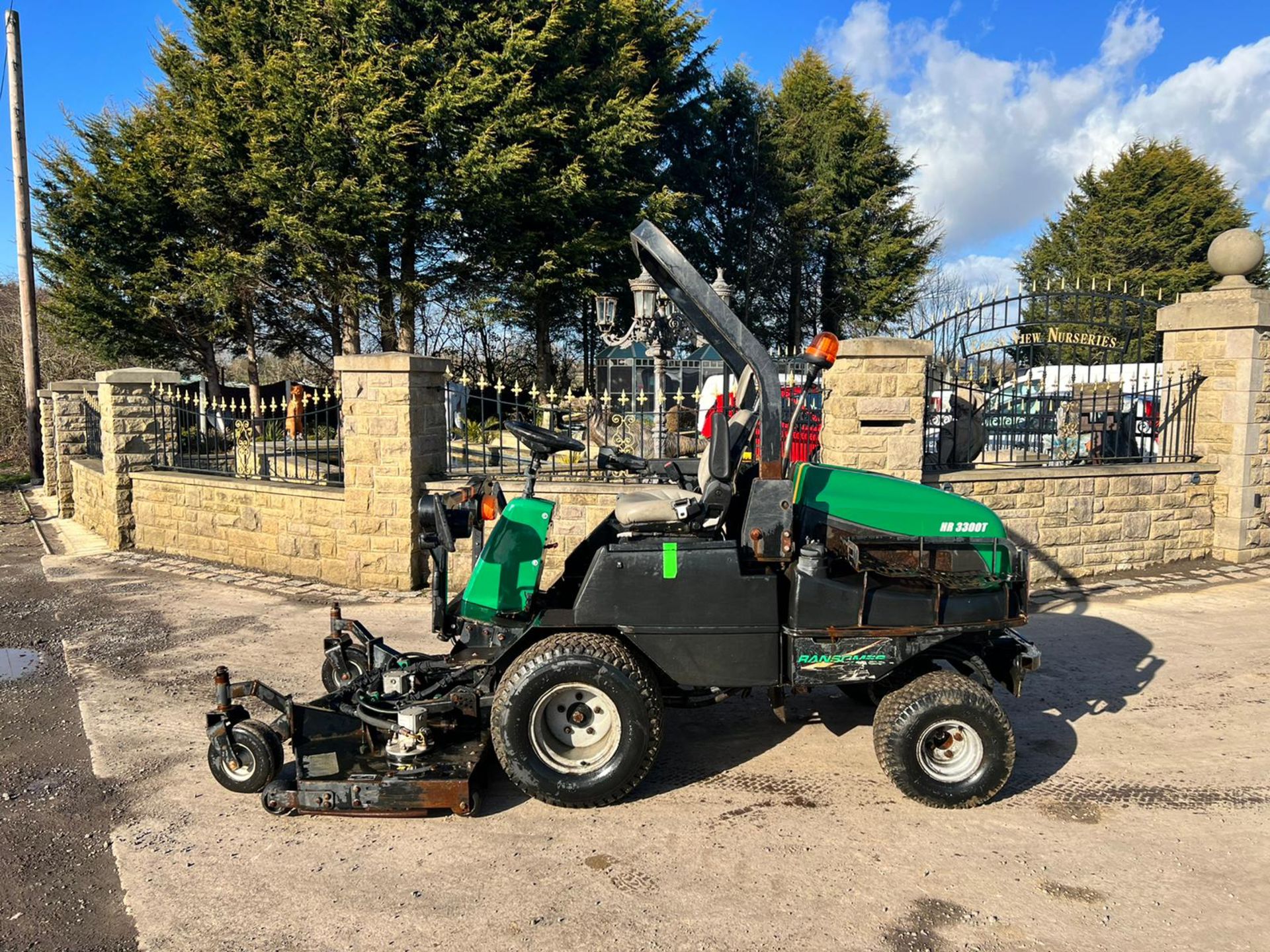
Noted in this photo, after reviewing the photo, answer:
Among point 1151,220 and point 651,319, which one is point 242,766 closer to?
point 651,319

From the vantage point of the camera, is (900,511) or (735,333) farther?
(900,511)

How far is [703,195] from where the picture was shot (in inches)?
1156

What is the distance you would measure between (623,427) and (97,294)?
1641 centimetres

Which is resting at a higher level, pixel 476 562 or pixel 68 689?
pixel 476 562

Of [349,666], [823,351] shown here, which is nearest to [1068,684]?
[823,351]

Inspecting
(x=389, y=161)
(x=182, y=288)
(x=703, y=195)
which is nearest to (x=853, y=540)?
(x=389, y=161)

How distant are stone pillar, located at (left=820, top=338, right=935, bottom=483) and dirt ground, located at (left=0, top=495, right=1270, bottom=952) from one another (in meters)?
2.49

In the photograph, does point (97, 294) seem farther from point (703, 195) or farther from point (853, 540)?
point (853, 540)

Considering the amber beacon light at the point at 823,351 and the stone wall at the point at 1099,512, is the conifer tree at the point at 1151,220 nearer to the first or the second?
the stone wall at the point at 1099,512

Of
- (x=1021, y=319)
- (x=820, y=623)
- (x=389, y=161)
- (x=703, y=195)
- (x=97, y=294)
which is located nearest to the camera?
(x=820, y=623)

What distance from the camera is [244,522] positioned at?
862cm

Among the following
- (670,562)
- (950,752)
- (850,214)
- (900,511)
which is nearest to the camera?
(670,562)

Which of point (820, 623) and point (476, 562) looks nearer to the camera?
point (820, 623)

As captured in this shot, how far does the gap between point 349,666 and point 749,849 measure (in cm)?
232
